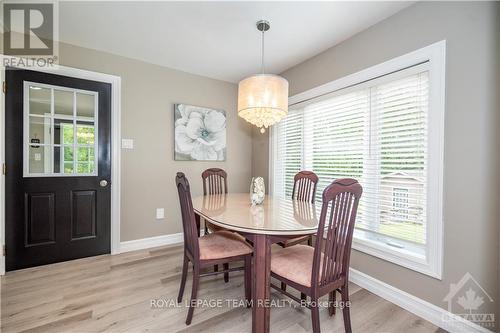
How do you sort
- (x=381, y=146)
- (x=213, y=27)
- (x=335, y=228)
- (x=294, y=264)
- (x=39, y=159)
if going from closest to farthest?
1. (x=335, y=228)
2. (x=294, y=264)
3. (x=381, y=146)
4. (x=213, y=27)
5. (x=39, y=159)

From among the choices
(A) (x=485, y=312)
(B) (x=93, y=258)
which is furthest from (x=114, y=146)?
(A) (x=485, y=312)

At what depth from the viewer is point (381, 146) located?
2.10 m

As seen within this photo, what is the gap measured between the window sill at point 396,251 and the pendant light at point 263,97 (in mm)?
1458

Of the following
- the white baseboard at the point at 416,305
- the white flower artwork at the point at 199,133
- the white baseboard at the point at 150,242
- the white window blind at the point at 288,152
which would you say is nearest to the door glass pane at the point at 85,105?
the white flower artwork at the point at 199,133

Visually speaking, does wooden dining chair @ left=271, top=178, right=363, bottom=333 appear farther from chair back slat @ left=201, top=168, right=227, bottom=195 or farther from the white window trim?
chair back slat @ left=201, top=168, right=227, bottom=195

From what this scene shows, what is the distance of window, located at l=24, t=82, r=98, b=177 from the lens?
2.37m

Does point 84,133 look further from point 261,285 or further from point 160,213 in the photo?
point 261,285

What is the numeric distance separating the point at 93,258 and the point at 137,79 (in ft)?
7.45

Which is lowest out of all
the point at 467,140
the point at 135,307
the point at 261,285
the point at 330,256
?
the point at 135,307

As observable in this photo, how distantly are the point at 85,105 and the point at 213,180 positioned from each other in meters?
1.75

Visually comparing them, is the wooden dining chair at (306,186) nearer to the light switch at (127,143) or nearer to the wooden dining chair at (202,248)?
the wooden dining chair at (202,248)

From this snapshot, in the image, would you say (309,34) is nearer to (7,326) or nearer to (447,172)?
(447,172)

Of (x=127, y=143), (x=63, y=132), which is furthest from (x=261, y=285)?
(x=63, y=132)

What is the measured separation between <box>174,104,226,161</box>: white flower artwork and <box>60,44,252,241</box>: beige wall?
9 cm
